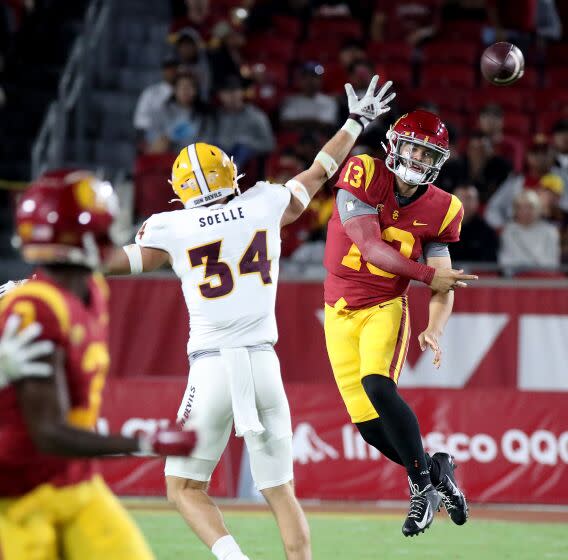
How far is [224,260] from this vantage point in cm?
593

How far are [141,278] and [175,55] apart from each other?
3804 millimetres

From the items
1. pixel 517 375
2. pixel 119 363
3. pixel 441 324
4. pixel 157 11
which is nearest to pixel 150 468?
pixel 119 363

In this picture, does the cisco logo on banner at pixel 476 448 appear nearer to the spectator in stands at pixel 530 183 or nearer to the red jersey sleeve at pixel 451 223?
the spectator in stands at pixel 530 183

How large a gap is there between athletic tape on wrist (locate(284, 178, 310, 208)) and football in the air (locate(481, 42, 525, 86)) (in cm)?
209

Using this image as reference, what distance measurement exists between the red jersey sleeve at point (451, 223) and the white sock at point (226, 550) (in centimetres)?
219

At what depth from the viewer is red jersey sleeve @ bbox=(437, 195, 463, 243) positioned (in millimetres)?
7086

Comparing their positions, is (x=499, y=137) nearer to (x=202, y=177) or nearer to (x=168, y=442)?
(x=202, y=177)

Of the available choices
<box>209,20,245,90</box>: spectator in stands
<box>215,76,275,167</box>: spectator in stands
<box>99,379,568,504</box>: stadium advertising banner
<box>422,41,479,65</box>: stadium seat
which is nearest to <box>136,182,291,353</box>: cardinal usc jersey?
<box>99,379,568,504</box>: stadium advertising banner

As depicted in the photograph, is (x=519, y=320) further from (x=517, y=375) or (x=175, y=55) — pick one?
(x=175, y=55)

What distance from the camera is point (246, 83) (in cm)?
1370

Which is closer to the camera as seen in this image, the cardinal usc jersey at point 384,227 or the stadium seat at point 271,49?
the cardinal usc jersey at point 384,227

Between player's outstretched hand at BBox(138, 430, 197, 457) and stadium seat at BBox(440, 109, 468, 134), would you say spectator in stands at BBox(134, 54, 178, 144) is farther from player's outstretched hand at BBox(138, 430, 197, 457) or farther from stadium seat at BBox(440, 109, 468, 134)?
player's outstretched hand at BBox(138, 430, 197, 457)

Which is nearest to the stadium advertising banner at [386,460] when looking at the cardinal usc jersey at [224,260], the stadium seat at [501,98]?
the cardinal usc jersey at [224,260]

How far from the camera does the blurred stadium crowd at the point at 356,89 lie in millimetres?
11672
